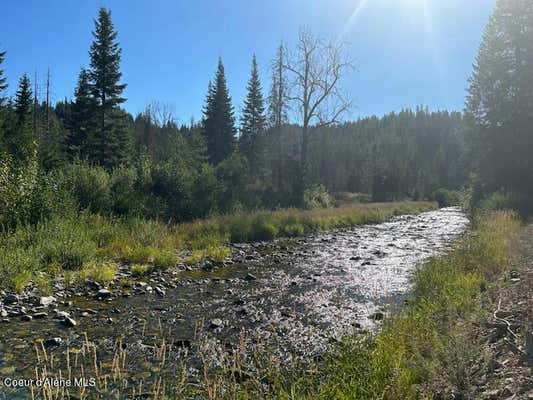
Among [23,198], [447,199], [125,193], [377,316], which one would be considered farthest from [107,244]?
[447,199]

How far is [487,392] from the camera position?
3.07 meters

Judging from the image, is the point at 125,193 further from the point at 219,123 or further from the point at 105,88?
the point at 219,123

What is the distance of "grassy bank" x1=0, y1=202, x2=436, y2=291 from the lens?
304 inches

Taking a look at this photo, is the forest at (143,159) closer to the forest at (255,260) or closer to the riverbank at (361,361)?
the forest at (255,260)

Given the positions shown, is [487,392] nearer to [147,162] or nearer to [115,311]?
[115,311]

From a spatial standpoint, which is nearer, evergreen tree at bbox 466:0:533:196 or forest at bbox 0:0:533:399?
forest at bbox 0:0:533:399

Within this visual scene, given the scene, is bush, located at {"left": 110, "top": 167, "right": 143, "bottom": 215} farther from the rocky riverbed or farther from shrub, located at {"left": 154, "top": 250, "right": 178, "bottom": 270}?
the rocky riverbed

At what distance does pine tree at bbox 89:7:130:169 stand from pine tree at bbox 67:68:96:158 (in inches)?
23.9

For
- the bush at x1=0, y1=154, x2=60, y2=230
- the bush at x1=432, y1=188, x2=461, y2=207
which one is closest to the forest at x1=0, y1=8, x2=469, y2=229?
the bush at x1=0, y1=154, x2=60, y2=230

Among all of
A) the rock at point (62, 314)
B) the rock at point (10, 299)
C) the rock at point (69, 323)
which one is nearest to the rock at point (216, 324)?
the rock at point (69, 323)

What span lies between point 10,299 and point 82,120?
33762 mm

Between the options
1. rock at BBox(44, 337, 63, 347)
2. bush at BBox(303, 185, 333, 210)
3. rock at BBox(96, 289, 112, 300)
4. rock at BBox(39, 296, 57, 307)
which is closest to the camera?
rock at BBox(44, 337, 63, 347)

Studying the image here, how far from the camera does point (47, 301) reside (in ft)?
21.6

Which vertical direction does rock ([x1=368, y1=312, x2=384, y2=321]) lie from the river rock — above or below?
below
